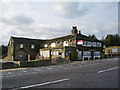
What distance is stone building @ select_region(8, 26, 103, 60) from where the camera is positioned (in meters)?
35.4

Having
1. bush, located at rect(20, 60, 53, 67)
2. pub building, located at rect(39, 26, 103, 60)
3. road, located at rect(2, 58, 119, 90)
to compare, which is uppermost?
pub building, located at rect(39, 26, 103, 60)

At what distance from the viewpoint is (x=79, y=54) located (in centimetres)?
3625

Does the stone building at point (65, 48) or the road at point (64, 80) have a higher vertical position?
the stone building at point (65, 48)

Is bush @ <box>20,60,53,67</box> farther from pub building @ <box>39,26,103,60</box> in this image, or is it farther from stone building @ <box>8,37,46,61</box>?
stone building @ <box>8,37,46,61</box>

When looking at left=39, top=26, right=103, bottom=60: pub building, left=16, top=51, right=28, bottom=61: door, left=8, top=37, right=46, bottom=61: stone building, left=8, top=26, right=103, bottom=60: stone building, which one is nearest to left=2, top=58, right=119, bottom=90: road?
left=39, top=26, right=103, bottom=60: pub building

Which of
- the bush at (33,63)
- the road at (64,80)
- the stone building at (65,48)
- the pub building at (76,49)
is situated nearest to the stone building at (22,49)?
the stone building at (65,48)

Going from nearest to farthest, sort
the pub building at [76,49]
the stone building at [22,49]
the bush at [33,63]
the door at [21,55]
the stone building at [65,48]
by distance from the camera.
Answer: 1. the bush at [33,63]
2. the pub building at [76,49]
3. the stone building at [65,48]
4. the stone building at [22,49]
5. the door at [21,55]

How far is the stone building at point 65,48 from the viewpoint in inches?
1393

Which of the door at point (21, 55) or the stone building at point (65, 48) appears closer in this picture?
the stone building at point (65, 48)

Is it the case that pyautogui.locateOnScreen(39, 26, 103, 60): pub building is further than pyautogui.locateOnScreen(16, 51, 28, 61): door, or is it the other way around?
pyautogui.locateOnScreen(16, 51, 28, 61): door

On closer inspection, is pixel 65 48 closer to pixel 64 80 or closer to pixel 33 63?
pixel 33 63

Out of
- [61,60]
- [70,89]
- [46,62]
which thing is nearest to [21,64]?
[46,62]

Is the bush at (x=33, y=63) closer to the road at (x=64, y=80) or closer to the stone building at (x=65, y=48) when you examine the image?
the stone building at (x=65, y=48)

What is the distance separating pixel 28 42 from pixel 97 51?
24.4m
